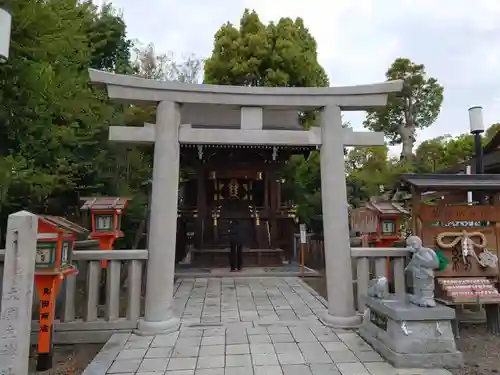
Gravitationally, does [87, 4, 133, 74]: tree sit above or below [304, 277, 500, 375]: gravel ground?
above

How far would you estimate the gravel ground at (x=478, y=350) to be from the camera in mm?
3946

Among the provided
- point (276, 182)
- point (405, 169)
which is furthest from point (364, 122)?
point (276, 182)

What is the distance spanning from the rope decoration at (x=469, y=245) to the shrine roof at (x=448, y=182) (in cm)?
69

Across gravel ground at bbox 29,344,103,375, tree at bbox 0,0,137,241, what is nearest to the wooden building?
tree at bbox 0,0,137,241

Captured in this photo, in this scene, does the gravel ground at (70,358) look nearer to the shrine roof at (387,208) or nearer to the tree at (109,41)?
the shrine roof at (387,208)

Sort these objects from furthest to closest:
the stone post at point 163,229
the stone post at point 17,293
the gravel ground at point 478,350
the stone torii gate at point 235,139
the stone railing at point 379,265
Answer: the stone railing at point 379,265, the stone torii gate at point 235,139, the stone post at point 163,229, the gravel ground at point 478,350, the stone post at point 17,293

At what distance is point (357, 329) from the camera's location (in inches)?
205

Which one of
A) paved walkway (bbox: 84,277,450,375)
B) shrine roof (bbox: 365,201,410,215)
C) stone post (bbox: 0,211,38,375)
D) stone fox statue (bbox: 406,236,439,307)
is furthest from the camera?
shrine roof (bbox: 365,201,410,215)

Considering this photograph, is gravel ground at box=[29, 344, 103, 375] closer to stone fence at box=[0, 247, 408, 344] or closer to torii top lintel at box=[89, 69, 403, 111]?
stone fence at box=[0, 247, 408, 344]

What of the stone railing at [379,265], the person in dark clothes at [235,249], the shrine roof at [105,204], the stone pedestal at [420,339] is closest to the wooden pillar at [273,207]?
the person in dark clothes at [235,249]

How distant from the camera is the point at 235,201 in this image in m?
13.4

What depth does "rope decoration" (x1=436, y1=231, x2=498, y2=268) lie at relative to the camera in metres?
5.19

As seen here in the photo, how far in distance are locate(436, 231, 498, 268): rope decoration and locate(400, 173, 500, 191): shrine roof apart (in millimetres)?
692

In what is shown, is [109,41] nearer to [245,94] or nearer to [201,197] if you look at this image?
[201,197]
